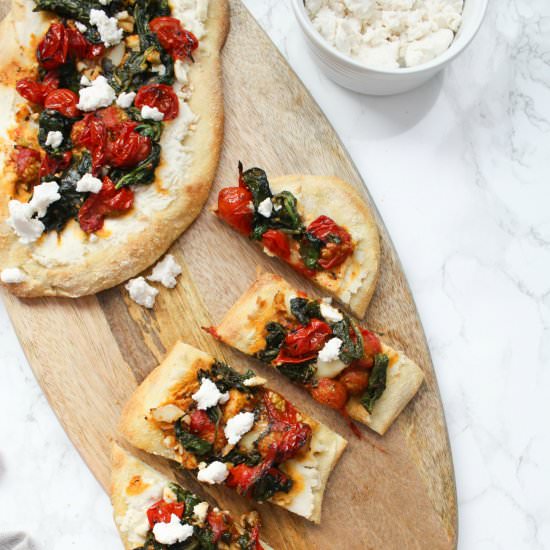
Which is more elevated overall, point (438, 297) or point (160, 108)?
point (160, 108)

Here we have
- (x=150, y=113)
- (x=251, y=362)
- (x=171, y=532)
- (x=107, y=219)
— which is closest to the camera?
(x=171, y=532)

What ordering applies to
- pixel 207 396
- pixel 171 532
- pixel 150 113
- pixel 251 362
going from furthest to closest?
pixel 251 362 < pixel 150 113 < pixel 207 396 < pixel 171 532

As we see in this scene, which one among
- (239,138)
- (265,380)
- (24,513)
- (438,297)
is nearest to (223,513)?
(265,380)

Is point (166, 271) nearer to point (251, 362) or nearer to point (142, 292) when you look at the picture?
point (142, 292)

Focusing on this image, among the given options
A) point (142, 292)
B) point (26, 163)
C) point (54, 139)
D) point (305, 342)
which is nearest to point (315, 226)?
point (305, 342)

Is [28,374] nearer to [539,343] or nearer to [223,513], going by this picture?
[223,513]

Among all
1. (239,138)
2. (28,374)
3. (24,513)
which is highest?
(239,138)

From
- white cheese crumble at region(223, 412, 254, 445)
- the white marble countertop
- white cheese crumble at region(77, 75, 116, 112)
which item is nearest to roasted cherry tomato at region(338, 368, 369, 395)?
white cheese crumble at region(223, 412, 254, 445)
